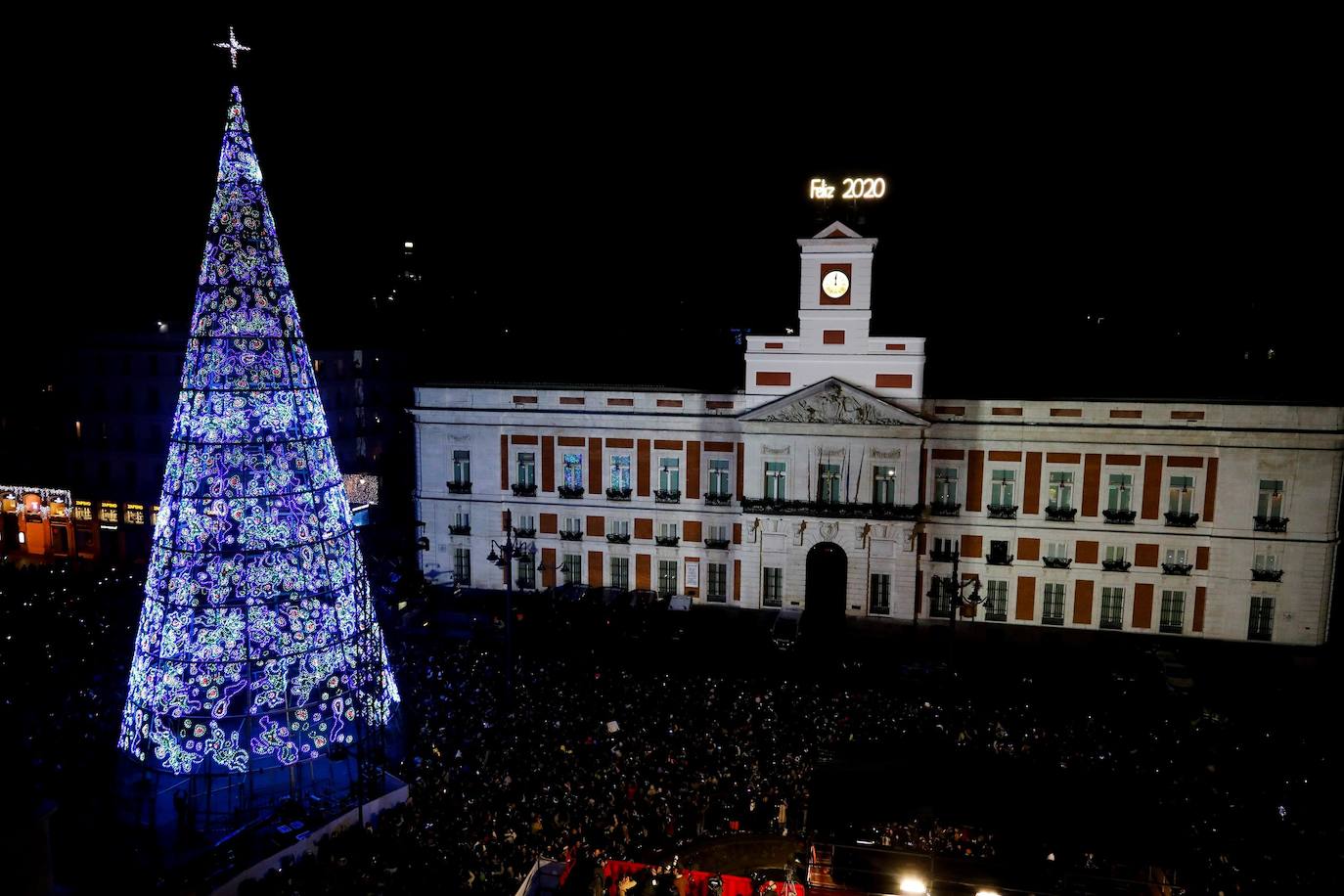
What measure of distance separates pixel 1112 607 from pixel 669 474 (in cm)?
2150

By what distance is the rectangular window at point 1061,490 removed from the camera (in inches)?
1560

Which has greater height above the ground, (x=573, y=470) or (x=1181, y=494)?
(x=1181, y=494)

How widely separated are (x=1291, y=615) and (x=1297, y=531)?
3722 mm

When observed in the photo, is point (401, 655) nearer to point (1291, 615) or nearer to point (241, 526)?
point (241, 526)

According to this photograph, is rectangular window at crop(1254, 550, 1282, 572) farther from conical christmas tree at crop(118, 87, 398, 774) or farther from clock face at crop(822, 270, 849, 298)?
conical christmas tree at crop(118, 87, 398, 774)

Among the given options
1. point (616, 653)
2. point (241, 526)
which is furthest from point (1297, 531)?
point (241, 526)

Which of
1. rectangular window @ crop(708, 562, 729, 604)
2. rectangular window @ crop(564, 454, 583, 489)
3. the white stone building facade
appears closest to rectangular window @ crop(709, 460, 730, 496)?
the white stone building facade

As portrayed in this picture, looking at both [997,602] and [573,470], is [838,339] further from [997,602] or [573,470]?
[573,470]

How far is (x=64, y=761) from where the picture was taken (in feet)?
74.2

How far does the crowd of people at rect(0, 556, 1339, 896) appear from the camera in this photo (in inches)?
732

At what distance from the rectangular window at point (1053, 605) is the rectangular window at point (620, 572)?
19.9 metres

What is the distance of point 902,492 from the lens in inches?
1570

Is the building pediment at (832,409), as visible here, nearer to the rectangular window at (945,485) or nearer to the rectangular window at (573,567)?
the rectangular window at (945,485)

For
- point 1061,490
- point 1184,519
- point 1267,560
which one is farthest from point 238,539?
point 1267,560
